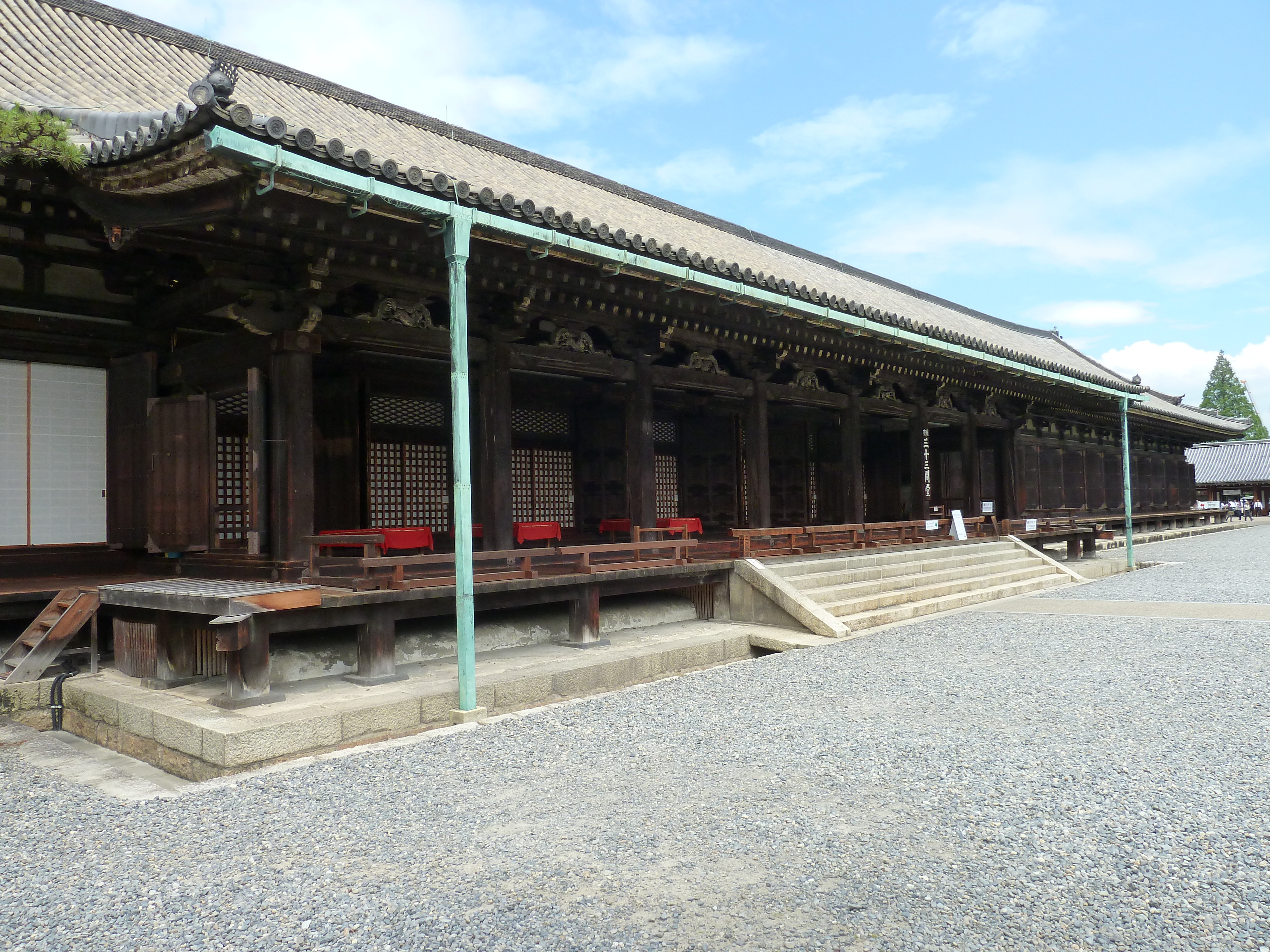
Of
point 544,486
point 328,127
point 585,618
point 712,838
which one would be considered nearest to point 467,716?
point 585,618

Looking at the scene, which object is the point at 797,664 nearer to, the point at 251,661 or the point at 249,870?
the point at 251,661

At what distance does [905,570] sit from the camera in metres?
12.2

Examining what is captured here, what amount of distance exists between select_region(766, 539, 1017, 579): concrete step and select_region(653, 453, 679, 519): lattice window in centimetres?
343

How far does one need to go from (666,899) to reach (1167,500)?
3346 centimetres

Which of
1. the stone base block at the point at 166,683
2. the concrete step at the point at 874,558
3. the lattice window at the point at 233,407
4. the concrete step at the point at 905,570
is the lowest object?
the stone base block at the point at 166,683

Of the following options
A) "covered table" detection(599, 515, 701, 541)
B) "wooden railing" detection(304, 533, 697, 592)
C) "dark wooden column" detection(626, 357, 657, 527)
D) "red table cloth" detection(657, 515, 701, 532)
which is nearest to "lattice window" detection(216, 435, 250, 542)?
"wooden railing" detection(304, 533, 697, 592)

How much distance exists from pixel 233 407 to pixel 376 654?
3.60 metres

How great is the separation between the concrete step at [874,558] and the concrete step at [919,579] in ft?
0.82

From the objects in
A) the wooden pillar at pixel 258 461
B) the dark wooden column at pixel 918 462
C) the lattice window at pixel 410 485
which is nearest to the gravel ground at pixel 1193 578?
the dark wooden column at pixel 918 462

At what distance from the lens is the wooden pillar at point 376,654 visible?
6559 mm

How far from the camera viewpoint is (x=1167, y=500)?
99.6 feet

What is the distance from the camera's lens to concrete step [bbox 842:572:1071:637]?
9898 mm

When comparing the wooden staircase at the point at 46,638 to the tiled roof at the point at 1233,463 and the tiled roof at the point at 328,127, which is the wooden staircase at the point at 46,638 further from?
the tiled roof at the point at 1233,463

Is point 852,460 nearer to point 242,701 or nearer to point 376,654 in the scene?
point 376,654
